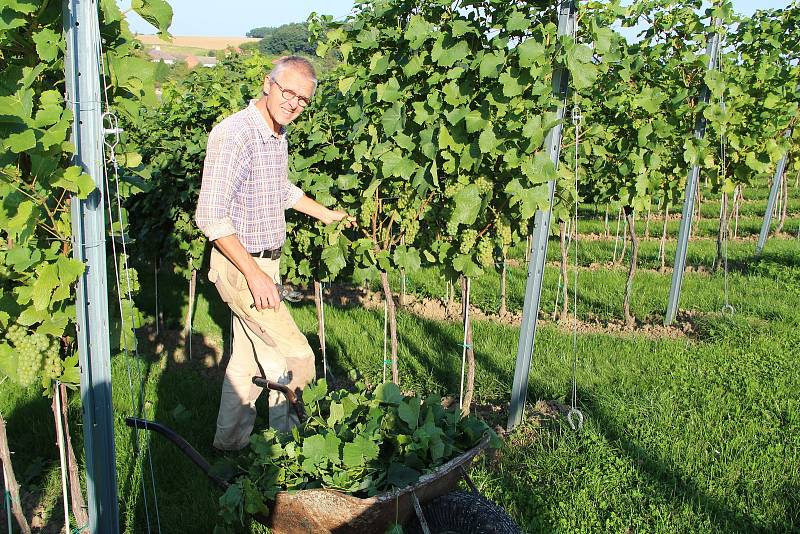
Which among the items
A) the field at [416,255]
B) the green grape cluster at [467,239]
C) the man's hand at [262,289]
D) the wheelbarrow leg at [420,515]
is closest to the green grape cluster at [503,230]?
the field at [416,255]

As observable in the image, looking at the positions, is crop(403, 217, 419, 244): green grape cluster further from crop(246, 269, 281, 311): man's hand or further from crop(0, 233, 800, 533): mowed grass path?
crop(0, 233, 800, 533): mowed grass path

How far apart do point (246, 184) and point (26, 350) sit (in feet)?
4.00

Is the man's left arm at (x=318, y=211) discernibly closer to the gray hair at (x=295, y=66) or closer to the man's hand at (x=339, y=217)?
the man's hand at (x=339, y=217)

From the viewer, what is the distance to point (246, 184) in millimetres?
3221

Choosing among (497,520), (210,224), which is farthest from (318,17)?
(497,520)

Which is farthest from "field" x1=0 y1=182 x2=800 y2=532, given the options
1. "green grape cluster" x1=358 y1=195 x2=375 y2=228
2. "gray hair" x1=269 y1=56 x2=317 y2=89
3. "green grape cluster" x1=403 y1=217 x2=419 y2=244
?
"gray hair" x1=269 y1=56 x2=317 y2=89

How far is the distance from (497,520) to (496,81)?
197cm

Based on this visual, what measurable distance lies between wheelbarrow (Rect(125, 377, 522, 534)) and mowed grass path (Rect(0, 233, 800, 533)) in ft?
2.70

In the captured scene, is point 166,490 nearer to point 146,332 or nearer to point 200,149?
point 200,149

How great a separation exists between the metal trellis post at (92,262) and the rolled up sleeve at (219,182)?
81 centimetres

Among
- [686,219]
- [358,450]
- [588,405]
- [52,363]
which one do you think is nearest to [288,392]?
[358,450]

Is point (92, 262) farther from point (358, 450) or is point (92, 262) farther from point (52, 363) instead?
point (358, 450)

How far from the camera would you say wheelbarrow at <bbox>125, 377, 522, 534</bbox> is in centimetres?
214

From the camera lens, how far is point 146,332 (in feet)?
20.5
